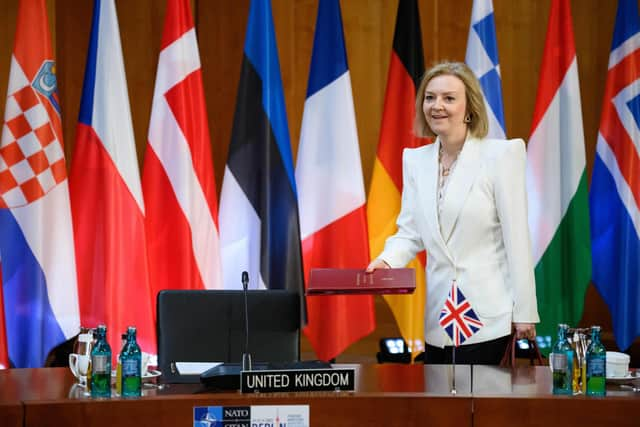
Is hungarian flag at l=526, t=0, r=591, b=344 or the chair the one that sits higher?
hungarian flag at l=526, t=0, r=591, b=344

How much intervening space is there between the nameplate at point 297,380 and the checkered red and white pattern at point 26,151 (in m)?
2.15

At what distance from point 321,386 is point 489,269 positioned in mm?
845

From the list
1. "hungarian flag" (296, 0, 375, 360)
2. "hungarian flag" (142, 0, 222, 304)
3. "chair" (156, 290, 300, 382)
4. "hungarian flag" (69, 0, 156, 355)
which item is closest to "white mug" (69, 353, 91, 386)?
"chair" (156, 290, 300, 382)

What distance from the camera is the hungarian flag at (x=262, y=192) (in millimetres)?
4078

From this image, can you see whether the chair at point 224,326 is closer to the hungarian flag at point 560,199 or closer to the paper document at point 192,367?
the paper document at point 192,367

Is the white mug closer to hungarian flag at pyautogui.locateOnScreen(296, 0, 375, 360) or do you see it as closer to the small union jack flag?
the small union jack flag

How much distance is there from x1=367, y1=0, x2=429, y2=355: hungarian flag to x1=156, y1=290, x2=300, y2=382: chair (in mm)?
1703

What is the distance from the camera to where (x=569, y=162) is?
14.1 ft

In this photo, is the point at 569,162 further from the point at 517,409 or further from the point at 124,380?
the point at 124,380

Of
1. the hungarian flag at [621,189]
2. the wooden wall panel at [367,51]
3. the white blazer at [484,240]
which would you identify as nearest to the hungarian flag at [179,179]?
the wooden wall panel at [367,51]

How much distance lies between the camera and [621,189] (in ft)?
14.3

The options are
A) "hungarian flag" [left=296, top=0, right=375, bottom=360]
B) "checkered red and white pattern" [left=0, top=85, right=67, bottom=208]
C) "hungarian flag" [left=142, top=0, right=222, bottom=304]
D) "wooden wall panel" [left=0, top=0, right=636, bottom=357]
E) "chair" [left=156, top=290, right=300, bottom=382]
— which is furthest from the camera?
"wooden wall panel" [left=0, top=0, right=636, bottom=357]

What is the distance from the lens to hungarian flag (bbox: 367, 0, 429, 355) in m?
4.27

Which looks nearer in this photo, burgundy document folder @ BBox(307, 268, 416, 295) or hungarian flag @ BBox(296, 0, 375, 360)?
burgundy document folder @ BBox(307, 268, 416, 295)
